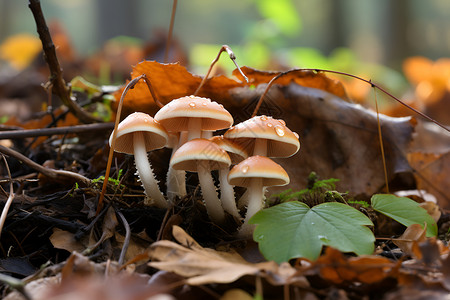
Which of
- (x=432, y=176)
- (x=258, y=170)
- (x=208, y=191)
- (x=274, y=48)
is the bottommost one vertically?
(x=432, y=176)

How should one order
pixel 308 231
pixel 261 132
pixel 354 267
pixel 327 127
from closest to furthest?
pixel 354 267
pixel 308 231
pixel 261 132
pixel 327 127

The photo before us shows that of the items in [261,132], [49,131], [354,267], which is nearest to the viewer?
[354,267]

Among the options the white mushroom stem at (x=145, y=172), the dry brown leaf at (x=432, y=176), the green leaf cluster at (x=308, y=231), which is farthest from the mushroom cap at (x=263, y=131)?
the dry brown leaf at (x=432, y=176)

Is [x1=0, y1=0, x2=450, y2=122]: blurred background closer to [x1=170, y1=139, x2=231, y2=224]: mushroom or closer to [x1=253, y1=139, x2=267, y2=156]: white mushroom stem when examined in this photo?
[x1=253, y1=139, x2=267, y2=156]: white mushroom stem

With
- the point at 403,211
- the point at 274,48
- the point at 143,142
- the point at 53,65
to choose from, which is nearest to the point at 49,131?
the point at 53,65

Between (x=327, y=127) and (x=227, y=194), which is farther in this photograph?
(x=327, y=127)

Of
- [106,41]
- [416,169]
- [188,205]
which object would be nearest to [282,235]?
[188,205]

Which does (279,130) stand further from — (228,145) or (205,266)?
(205,266)

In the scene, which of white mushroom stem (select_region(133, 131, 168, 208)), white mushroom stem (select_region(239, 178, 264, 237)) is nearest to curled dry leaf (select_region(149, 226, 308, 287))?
white mushroom stem (select_region(239, 178, 264, 237))
